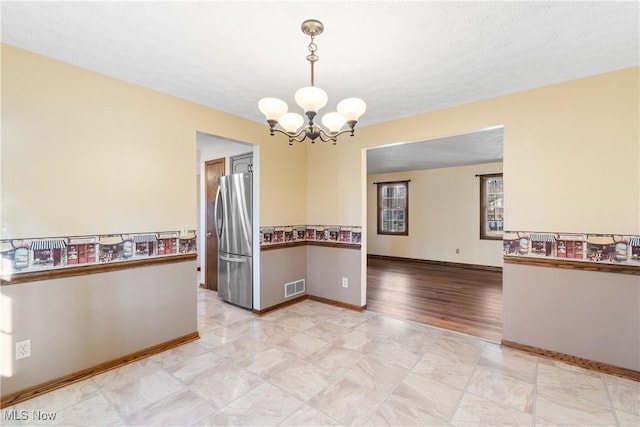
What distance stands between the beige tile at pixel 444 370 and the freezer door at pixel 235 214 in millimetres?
2354

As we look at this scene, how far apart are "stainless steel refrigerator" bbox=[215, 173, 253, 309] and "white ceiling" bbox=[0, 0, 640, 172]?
4.68ft

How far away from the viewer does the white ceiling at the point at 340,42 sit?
5.32 feet

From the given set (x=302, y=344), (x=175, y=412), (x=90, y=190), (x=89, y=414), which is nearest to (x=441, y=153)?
(x=302, y=344)

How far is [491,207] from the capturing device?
6402 millimetres

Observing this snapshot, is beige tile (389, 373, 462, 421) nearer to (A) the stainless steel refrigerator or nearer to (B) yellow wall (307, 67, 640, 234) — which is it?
(B) yellow wall (307, 67, 640, 234)

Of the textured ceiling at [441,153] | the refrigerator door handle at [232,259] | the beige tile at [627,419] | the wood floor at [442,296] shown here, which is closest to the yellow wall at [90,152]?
the refrigerator door handle at [232,259]

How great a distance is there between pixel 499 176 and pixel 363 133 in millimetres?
4153

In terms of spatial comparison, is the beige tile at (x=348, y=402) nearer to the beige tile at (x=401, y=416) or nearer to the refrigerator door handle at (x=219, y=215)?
the beige tile at (x=401, y=416)

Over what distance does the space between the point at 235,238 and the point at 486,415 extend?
125 inches

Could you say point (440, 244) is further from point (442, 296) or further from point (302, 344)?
point (302, 344)

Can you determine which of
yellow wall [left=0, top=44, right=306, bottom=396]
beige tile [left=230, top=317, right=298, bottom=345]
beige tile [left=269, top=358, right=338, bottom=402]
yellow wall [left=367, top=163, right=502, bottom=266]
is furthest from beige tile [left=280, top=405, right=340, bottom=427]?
yellow wall [left=367, top=163, right=502, bottom=266]

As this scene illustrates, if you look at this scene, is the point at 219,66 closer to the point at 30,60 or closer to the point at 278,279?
the point at 30,60

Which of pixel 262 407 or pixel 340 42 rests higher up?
pixel 340 42

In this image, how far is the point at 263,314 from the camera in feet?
12.0
